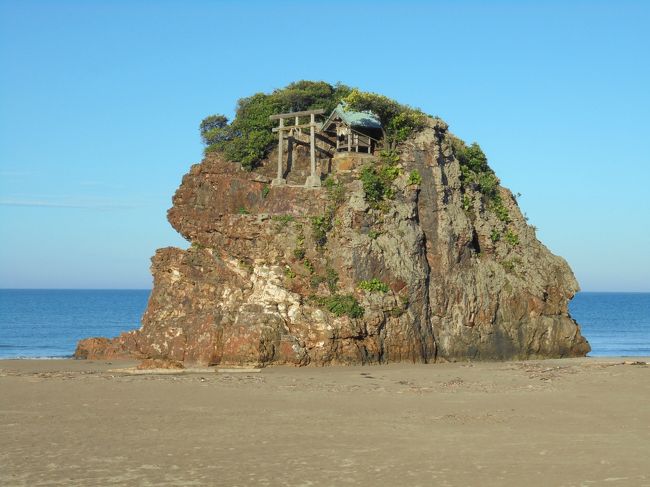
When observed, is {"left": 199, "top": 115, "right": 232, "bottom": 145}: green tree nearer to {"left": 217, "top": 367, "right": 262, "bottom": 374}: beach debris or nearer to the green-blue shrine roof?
the green-blue shrine roof

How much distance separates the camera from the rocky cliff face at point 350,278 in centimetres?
2848

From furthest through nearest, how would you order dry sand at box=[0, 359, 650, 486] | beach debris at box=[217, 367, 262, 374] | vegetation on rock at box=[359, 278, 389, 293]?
vegetation on rock at box=[359, 278, 389, 293], beach debris at box=[217, 367, 262, 374], dry sand at box=[0, 359, 650, 486]

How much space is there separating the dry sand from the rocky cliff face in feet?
9.45

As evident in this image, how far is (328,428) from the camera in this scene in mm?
16656

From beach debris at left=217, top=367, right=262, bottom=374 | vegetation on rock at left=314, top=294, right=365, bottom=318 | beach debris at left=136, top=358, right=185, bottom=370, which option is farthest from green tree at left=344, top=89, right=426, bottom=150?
beach debris at left=136, top=358, right=185, bottom=370

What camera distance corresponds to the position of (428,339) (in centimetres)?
3017

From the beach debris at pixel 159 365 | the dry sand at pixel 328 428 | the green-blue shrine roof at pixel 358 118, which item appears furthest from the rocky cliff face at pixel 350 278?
the green-blue shrine roof at pixel 358 118

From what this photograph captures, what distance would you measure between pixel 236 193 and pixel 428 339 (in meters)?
10.4

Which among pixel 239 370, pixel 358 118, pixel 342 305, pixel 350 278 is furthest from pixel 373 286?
pixel 358 118

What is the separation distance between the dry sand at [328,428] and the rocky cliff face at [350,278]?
2.88 m

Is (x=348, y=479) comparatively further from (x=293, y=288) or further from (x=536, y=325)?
(x=536, y=325)

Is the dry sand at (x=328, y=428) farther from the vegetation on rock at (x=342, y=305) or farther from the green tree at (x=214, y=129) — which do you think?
the green tree at (x=214, y=129)

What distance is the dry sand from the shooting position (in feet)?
42.1

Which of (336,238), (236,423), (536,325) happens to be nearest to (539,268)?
(536,325)
